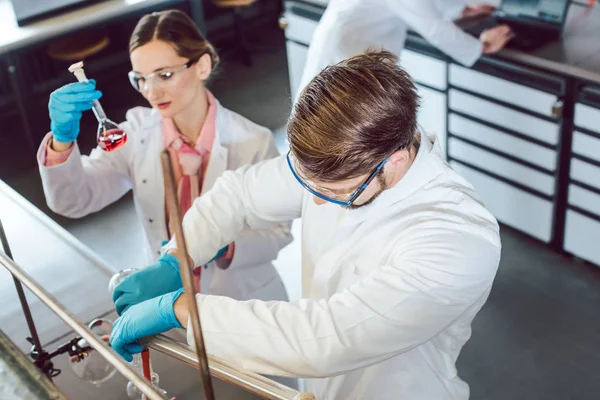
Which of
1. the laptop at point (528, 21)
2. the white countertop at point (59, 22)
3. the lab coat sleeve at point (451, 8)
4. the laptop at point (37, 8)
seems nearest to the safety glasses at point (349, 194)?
the laptop at point (528, 21)

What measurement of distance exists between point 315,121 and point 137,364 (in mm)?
570

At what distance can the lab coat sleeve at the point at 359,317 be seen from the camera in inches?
48.1

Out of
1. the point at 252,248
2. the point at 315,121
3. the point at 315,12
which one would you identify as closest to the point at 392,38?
the point at 315,12

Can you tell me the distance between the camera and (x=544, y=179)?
3.27m

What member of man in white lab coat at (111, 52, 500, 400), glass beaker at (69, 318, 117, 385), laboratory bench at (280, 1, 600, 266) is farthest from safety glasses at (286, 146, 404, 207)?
laboratory bench at (280, 1, 600, 266)

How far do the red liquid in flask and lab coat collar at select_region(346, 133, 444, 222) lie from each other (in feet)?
2.16

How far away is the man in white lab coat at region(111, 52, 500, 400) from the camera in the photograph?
1.23 m

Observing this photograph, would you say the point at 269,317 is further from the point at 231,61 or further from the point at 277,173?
the point at 231,61

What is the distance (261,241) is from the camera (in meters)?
2.01

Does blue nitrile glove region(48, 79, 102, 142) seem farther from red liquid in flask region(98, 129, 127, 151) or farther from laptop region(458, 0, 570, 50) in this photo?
laptop region(458, 0, 570, 50)

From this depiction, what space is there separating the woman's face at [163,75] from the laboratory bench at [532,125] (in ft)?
5.20

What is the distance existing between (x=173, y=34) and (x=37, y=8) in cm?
265

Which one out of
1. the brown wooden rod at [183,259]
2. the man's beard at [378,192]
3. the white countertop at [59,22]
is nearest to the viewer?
the brown wooden rod at [183,259]

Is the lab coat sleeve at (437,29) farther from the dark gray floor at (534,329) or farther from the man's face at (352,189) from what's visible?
the man's face at (352,189)
